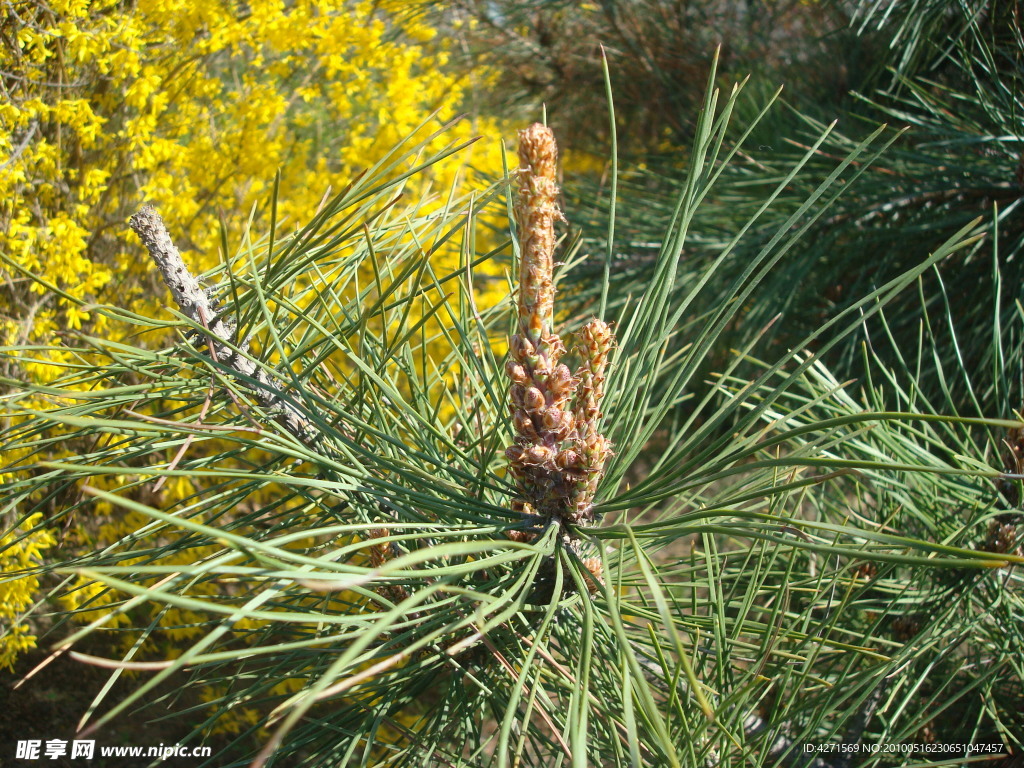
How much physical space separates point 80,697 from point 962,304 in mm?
1630

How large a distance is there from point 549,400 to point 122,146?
1172 millimetres

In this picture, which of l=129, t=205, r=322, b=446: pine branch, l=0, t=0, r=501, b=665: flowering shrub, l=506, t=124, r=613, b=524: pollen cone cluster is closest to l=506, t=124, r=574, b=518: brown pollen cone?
l=506, t=124, r=613, b=524: pollen cone cluster

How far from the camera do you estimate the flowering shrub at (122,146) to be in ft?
3.34

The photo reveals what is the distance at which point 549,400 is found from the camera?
0.42 meters

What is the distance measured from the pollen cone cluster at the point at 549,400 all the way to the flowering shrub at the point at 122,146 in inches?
22.8

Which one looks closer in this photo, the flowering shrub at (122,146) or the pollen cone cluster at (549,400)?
the pollen cone cluster at (549,400)

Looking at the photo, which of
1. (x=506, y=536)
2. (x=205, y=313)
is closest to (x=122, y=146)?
(x=205, y=313)

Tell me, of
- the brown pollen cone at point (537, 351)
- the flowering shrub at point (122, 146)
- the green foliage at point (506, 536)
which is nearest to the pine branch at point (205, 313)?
the green foliage at point (506, 536)

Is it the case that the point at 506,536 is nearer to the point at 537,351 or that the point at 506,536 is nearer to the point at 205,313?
the point at 537,351

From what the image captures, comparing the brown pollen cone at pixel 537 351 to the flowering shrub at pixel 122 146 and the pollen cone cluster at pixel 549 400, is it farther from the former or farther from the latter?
the flowering shrub at pixel 122 146

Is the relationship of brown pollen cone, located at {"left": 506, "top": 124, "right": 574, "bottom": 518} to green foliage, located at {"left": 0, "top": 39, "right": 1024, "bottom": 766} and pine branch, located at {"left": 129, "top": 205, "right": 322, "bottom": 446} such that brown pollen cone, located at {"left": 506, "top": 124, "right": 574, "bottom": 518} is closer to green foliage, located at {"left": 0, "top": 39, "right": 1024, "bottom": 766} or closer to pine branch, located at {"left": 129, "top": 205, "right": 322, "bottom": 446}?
green foliage, located at {"left": 0, "top": 39, "right": 1024, "bottom": 766}

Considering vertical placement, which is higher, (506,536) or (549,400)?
(549,400)

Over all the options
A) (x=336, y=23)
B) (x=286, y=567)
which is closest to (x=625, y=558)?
(x=286, y=567)

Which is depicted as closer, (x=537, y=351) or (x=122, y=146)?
(x=537, y=351)
